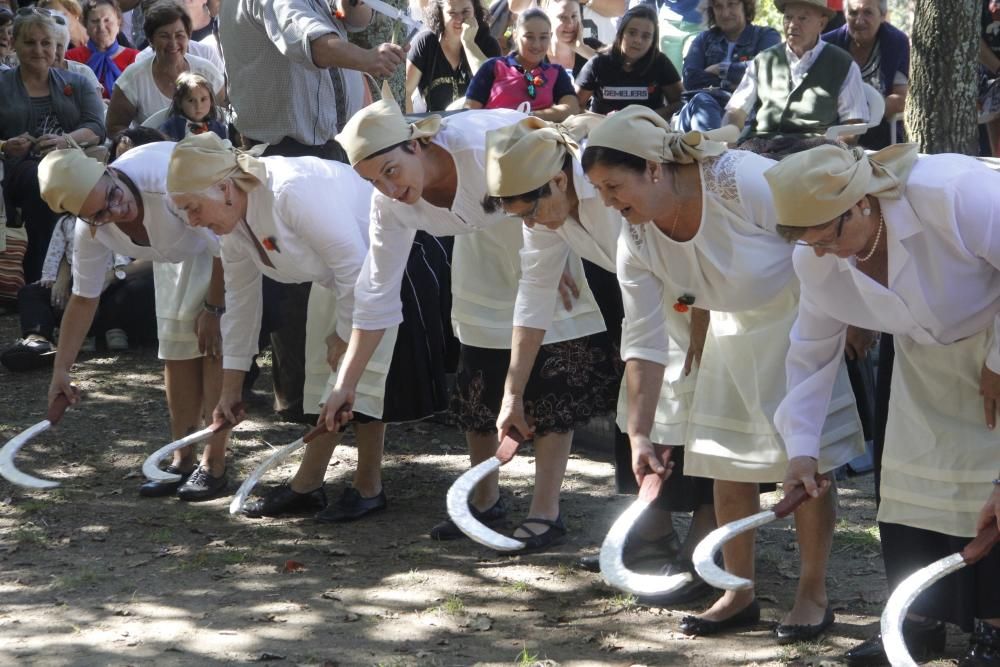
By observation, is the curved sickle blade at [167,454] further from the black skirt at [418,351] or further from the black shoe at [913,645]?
the black shoe at [913,645]

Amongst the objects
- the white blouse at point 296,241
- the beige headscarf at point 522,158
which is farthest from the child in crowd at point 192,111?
the beige headscarf at point 522,158

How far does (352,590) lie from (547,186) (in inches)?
63.6

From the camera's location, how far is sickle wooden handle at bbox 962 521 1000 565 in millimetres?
3354

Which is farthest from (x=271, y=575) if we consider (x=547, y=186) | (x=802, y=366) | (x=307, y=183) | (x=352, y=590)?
(x=802, y=366)

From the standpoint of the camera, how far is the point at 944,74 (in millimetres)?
6605

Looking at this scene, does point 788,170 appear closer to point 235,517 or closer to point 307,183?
point 307,183

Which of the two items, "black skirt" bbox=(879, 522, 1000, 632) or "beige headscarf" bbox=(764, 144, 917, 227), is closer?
"beige headscarf" bbox=(764, 144, 917, 227)

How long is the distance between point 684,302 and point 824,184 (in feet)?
2.83

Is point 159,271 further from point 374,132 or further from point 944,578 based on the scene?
point 944,578

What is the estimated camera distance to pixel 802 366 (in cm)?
371

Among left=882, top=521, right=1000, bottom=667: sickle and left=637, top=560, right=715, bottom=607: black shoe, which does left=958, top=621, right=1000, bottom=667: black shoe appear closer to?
left=882, top=521, right=1000, bottom=667: sickle

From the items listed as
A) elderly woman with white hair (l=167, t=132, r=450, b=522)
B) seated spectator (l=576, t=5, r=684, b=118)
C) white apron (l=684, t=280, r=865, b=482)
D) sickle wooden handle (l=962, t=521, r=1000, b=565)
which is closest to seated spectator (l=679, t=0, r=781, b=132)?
seated spectator (l=576, t=5, r=684, b=118)

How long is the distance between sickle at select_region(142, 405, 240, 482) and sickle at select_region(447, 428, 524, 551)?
1.30 metres

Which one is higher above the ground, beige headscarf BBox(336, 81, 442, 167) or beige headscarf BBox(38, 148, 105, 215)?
beige headscarf BBox(336, 81, 442, 167)
